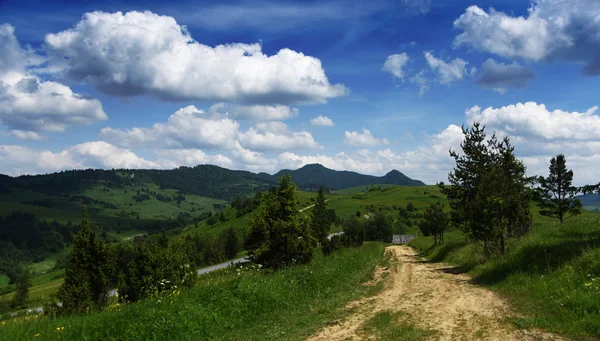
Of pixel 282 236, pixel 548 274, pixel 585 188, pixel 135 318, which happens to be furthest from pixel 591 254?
pixel 282 236

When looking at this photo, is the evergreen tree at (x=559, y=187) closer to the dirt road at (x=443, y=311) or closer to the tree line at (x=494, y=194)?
the tree line at (x=494, y=194)

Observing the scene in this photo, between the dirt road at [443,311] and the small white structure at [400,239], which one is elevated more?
the dirt road at [443,311]

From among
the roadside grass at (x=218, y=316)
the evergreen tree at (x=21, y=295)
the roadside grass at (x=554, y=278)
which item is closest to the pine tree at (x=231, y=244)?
the evergreen tree at (x=21, y=295)

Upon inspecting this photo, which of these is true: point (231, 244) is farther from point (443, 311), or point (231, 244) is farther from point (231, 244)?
point (443, 311)

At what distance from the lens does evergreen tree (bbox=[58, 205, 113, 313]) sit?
27.7 m

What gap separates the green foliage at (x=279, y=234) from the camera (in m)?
27.5

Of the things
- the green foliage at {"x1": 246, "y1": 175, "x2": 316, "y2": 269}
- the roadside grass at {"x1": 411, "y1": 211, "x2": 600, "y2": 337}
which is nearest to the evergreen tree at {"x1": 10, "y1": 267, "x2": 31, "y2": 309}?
the green foliage at {"x1": 246, "y1": 175, "x2": 316, "y2": 269}

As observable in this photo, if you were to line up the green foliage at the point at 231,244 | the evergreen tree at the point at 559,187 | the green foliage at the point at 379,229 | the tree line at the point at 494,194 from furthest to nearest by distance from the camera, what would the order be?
the green foliage at the point at 231,244, the green foliage at the point at 379,229, the evergreen tree at the point at 559,187, the tree line at the point at 494,194

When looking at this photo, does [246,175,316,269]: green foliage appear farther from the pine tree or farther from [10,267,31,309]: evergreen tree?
the pine tree

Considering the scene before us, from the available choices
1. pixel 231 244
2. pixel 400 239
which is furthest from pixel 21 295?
pixel 400 239

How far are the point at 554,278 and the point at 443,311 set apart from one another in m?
4.39

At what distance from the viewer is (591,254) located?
42.5 ft

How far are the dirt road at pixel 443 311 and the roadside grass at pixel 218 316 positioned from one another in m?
0.79

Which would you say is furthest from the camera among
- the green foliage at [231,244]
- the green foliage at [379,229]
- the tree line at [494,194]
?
the green foliage at [231,244]
